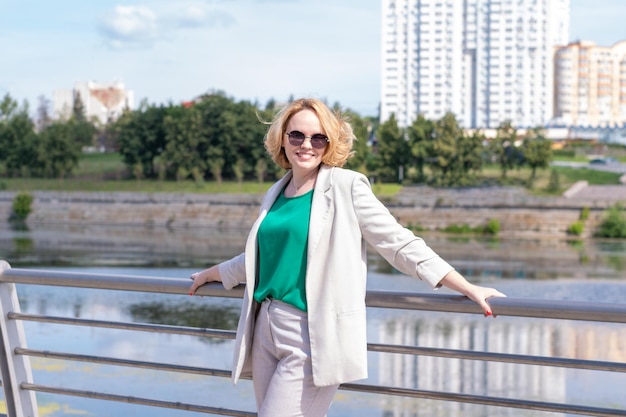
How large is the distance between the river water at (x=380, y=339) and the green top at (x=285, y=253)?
617cm

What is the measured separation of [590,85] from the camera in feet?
309

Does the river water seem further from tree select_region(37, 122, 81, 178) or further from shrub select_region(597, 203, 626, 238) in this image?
tree select_region(37, 122, 81, 178)

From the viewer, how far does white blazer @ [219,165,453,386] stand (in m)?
2.62

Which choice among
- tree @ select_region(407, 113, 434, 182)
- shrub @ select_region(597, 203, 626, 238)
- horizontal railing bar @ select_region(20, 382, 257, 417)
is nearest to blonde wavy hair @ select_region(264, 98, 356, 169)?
horizontal railing bar @ select_region(20, 382, 257, 417)

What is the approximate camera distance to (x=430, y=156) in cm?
5122

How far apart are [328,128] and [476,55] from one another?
91.5 m

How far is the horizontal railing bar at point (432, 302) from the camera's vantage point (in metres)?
2.58

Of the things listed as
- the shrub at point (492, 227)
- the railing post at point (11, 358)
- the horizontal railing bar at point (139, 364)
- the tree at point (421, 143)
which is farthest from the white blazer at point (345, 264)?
the tree at point (421, 143)

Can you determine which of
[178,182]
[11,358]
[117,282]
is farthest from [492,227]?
[117,282]

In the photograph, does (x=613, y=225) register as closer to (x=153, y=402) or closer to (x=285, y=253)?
(x=153, y=402)

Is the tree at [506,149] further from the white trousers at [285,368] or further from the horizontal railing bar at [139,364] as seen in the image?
the white trousers at [285,368]

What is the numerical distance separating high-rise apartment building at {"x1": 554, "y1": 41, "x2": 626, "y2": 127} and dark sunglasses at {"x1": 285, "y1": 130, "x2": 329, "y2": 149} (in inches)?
3469

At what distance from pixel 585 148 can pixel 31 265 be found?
155ft

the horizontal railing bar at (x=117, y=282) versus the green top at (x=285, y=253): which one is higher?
the green top at (x=285, y=253)
